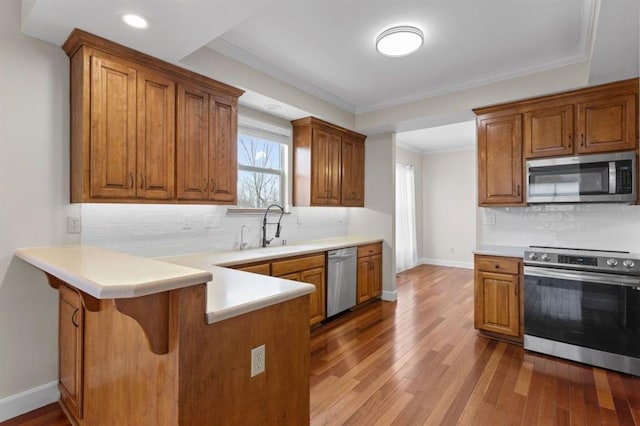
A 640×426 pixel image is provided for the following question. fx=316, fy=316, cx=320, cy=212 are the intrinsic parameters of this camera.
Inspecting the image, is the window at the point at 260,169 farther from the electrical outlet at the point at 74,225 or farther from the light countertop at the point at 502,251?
the light countertop at the point at 502,251

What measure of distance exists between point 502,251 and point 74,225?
12.8 ft

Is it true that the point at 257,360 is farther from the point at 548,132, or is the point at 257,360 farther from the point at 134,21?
the point at 548,132

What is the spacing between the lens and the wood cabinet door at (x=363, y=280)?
4250mm

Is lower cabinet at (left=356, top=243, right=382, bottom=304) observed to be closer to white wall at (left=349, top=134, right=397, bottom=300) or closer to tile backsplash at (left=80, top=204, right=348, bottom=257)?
white wall at (left=349, top=134, right=397, bottom=300)

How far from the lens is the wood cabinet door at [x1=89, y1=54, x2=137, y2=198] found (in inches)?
84.0

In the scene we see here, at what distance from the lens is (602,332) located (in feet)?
8.88

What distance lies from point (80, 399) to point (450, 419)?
2271 mm

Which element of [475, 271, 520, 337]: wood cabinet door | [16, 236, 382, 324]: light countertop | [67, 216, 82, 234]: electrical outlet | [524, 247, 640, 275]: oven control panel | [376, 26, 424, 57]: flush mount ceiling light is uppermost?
[376, 26, 424, 57]: flush mount ceiling light

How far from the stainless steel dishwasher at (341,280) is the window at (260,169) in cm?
100

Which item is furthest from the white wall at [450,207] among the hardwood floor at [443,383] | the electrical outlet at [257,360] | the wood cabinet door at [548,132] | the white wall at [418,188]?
the electrical outlet at [257,360]

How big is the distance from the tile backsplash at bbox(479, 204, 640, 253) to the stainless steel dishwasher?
165 centimetres

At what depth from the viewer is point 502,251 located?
11.1ft

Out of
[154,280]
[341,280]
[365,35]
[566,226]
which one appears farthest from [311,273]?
[566,226]

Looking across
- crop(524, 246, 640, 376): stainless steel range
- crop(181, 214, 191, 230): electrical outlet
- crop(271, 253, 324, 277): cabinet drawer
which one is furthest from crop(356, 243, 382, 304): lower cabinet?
crop(181, 214, 191, 230): electrical outlet
